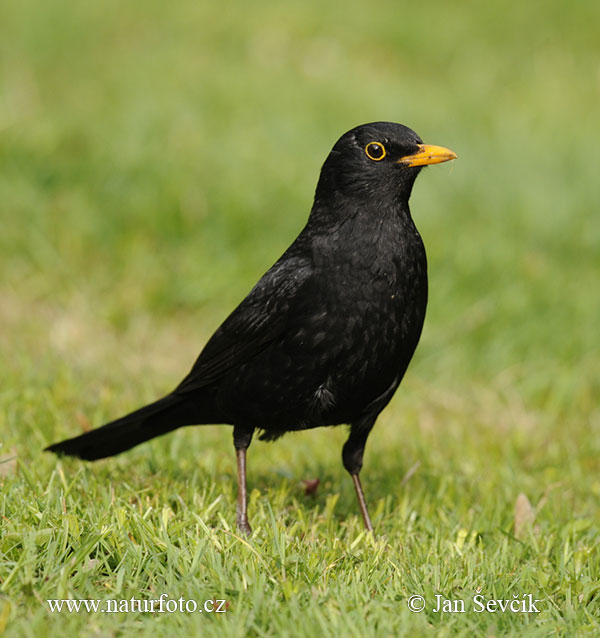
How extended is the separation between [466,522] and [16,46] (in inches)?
340

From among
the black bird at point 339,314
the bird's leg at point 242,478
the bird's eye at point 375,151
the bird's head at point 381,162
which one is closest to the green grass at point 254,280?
the bird's leg at point 242,478

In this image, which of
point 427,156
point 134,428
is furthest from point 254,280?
point 427,156

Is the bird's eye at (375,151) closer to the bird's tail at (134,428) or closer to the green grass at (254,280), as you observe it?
the bird's tail at (134,428)

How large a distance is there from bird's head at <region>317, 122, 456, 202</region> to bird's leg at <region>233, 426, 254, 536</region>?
1.21 meters

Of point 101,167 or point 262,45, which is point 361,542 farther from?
point 262,45

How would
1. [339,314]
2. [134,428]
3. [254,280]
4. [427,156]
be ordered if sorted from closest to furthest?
[339,314], [427,156], [134,428], [254,280]

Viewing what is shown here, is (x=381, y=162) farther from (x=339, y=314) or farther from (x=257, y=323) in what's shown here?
(x=257, y=323)

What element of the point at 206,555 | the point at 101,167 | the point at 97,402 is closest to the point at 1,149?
the point at 101,167

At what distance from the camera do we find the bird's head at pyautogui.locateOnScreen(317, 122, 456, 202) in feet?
13.1

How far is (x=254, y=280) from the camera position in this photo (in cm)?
751

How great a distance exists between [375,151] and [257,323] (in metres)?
0.93

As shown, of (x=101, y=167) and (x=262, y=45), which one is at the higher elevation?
(x=262, y=45)

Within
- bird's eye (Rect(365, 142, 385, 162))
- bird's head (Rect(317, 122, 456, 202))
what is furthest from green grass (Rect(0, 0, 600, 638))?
bird's eye (Rect(365, 142, 385, 162))

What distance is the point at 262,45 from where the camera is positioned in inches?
441
